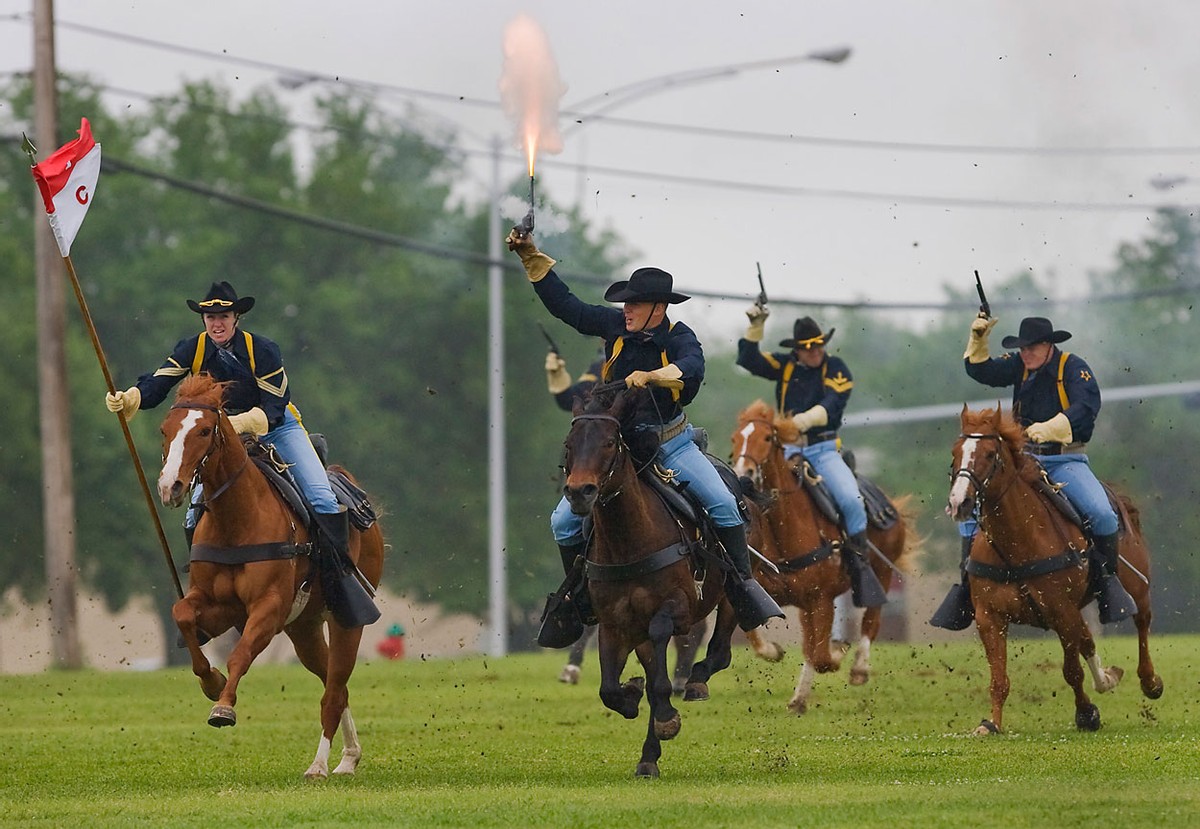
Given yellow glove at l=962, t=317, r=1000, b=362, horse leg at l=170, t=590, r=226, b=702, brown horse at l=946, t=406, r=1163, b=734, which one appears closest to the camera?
horse leg at l=170, t=590, r=226, b=702

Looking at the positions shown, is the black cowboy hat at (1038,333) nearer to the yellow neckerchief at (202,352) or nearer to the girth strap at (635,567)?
the girth strap at (635,567)

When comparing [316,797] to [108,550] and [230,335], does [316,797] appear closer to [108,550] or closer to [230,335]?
[230,335]

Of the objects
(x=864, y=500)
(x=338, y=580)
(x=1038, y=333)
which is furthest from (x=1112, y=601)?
(x=338, y=580)

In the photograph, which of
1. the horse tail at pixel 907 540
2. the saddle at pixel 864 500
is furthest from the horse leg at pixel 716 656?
the horse tail at pixel 907 540

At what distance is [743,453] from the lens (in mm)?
21922

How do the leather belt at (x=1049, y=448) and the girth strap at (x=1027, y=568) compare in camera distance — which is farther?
the leather belt at (x=1049, y=448)

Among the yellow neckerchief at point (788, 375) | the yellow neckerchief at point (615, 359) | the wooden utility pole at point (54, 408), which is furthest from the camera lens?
the wooden utility pole at point (54, 408)

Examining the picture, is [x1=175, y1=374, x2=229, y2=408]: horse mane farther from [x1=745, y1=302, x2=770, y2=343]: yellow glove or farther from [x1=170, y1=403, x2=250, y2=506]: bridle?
[x1=745, y1=302, x2=770, y2=343]: yellow glove

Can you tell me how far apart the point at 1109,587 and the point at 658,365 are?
5826 mm

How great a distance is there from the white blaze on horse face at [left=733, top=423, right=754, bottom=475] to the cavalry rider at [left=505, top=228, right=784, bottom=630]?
5.08 m

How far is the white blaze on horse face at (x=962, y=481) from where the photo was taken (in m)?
17.8

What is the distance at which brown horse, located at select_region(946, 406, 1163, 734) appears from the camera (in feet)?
60.7

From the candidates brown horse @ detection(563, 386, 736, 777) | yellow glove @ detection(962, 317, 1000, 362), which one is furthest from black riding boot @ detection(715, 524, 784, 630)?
yellow glove @ detection(962, 317, 1000, 362)

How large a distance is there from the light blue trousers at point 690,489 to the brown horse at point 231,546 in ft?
6.58
